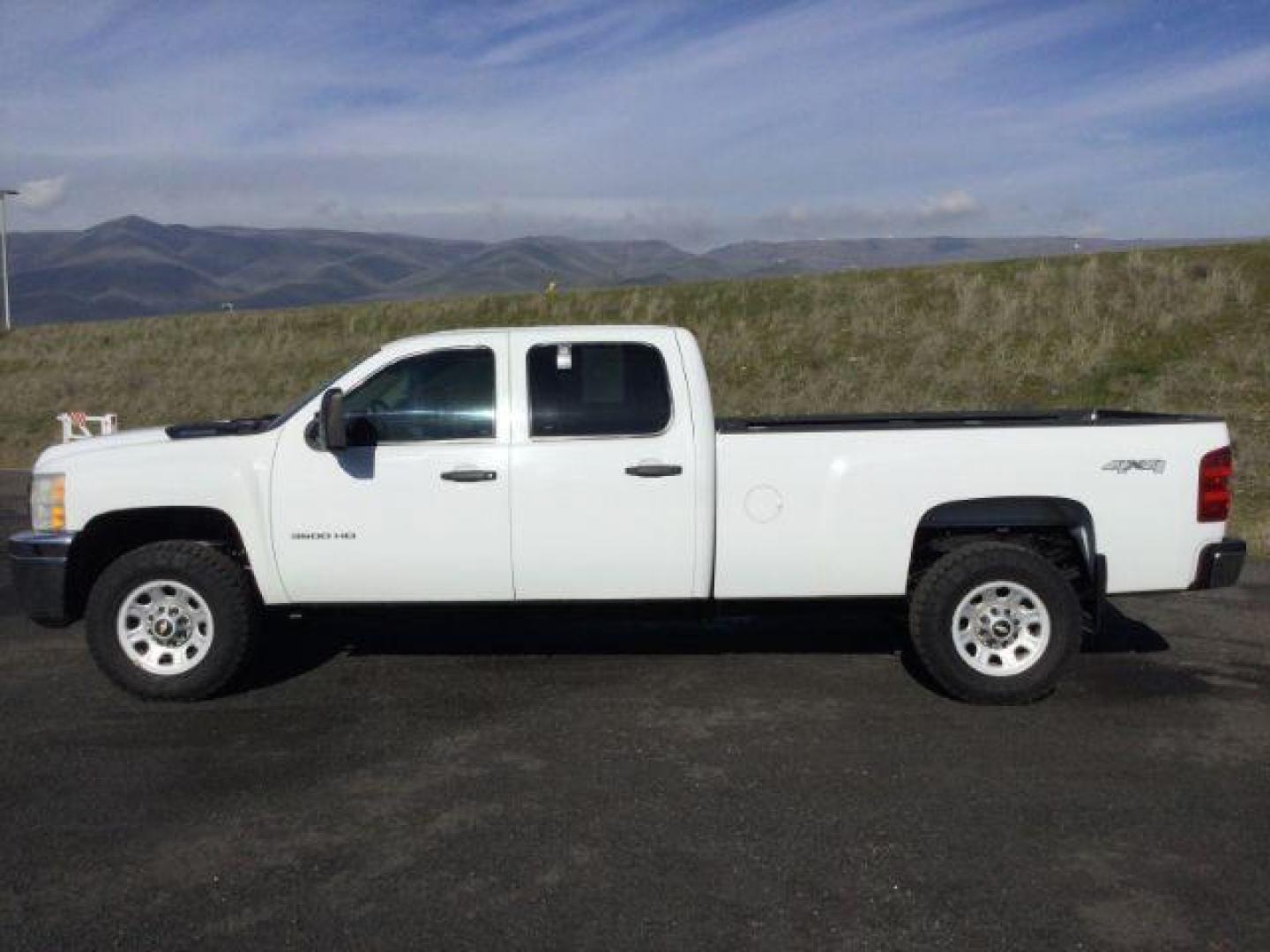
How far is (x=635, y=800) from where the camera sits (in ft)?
16.0

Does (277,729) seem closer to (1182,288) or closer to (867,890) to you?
(867,890)

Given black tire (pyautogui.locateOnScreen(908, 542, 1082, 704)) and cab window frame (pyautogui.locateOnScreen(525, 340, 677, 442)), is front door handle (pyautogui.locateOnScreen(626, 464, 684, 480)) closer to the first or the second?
cab window frame (pyautogui.locateOnScreen(525, 340, 677, 442))

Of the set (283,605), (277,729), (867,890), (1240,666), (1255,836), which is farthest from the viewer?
(1240,666)

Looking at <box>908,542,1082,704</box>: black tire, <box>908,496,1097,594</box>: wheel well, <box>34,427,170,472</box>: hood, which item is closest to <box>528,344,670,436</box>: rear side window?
<box>908,496,1097,594</box>: wheel well

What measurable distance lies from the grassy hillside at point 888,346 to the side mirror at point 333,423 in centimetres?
1032

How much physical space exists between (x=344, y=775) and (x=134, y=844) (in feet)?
3.12

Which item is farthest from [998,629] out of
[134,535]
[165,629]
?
[134,535]

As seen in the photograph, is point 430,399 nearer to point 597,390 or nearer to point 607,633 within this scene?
point 597,390

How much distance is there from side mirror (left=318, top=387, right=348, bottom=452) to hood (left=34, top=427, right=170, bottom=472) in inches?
39.7

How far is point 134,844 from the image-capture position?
177 inches

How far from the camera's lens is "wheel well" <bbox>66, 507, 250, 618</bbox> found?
244 inches

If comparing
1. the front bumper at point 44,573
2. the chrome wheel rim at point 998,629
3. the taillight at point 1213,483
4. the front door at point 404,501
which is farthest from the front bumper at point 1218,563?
the front bumper at point 44,573

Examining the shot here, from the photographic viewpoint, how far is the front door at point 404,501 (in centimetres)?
603

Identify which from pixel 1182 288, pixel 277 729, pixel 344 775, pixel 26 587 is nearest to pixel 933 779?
pixel 344 775
